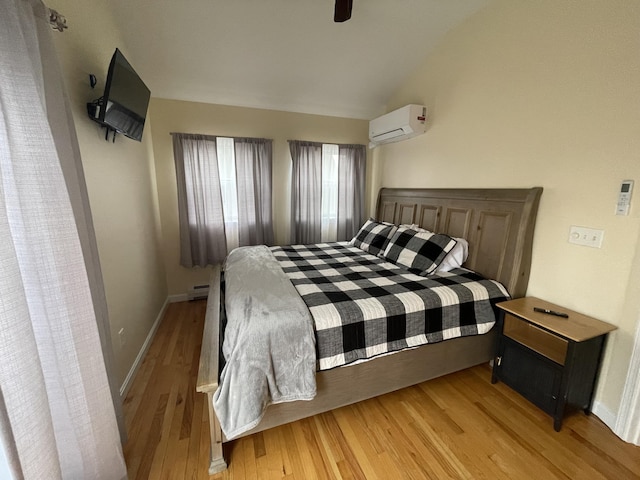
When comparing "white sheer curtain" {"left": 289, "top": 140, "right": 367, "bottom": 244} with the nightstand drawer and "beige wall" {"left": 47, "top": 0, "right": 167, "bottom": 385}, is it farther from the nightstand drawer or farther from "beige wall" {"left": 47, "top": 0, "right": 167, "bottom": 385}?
the nightstand drawer

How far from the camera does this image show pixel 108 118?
155cm

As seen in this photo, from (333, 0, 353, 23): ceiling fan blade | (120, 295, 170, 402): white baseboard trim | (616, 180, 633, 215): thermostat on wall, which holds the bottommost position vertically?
(120, 295, 170, 402): white baseboard trim

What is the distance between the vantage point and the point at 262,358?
4.26 ft

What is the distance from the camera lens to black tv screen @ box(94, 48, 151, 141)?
1489mm

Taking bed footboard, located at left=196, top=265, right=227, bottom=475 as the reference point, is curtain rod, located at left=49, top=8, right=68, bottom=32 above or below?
above

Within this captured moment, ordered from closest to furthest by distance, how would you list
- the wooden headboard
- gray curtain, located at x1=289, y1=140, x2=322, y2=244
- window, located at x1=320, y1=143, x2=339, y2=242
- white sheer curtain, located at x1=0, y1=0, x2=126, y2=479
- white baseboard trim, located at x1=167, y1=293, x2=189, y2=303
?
white sheer curtain, located at x1=0, y1=0, x2=126, y2=479
the wooden headboard
white baseboard trim, located at x1=167, y1=293, x2=189, y2=303
gray curtain, located at x1=289, y1=140, x2=322, y2=244
window, located at x1=320, y1=143, x2=339, y2=242

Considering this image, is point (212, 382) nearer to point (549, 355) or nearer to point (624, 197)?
point (549, 355)

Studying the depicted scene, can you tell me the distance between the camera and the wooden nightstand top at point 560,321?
1486 millimetres

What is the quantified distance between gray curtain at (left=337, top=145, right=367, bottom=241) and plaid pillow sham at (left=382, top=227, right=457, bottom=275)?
48.4 inches

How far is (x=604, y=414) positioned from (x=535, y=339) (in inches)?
19.7

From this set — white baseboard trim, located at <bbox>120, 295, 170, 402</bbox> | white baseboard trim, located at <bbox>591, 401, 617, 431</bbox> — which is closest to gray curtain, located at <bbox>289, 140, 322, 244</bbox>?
white baseboard trim, located at <bbox>120, 295, 170, 402</bbox>

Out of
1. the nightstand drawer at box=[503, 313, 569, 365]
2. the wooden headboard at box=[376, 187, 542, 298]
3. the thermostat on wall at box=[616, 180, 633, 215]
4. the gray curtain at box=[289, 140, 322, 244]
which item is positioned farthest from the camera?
the gray curtain at box=[289, 140, 322, 244]

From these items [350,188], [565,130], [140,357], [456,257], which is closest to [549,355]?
[456,257]

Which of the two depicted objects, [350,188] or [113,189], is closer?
[113,189]
